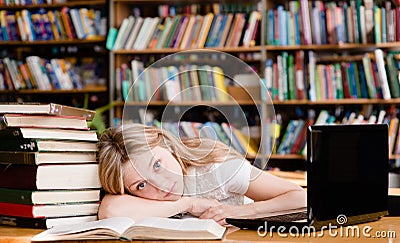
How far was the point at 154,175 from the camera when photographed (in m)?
1.33

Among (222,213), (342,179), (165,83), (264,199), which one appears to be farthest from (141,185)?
(165,83)

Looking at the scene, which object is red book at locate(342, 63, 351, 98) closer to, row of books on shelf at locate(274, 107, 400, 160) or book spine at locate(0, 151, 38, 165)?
row of books on shelf at locate(274, 107, 400, 160)

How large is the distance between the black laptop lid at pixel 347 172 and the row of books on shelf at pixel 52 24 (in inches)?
130

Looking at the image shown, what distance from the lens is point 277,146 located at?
418 centimetres

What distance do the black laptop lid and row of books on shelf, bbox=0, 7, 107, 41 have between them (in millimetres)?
3301

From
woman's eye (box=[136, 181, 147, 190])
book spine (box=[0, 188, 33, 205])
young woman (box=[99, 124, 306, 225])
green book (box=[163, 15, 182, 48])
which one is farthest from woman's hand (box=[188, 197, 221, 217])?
green book (box=[163, 15, 182, 48])

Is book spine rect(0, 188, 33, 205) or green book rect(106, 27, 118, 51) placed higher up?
green book rect(106, 27, 118, 51)

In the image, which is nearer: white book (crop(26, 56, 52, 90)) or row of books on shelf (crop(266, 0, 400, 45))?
row of books on shelf (crop(266, 0, 400, 45))

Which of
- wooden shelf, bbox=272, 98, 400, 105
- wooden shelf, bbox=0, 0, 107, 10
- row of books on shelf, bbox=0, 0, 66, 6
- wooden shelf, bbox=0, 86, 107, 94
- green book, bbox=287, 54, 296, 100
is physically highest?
row of books on shelf, bbox=0, 0, 66, 6

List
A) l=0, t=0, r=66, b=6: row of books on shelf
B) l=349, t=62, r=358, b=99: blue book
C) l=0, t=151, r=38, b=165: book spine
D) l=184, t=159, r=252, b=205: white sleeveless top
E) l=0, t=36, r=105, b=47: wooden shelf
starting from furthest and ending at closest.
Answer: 1. l=0, t=0, r=66, b=6: row of books on shelf
2. l=0, t=36, r=105, b=47: wooden shelf
3. l=349, t=62, r=358, b=99: blue book
4. l=184, t=159, r=252, b=205: white sleeveless top
5. l=0, t=151, r=38, b=165: book spine

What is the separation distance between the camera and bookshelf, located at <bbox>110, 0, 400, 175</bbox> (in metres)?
3.98

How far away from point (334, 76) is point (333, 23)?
0.33m

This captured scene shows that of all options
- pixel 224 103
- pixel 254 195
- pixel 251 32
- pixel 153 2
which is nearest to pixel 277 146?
pixel 224 103

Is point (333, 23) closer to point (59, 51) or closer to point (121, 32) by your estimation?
point (121, 32)
